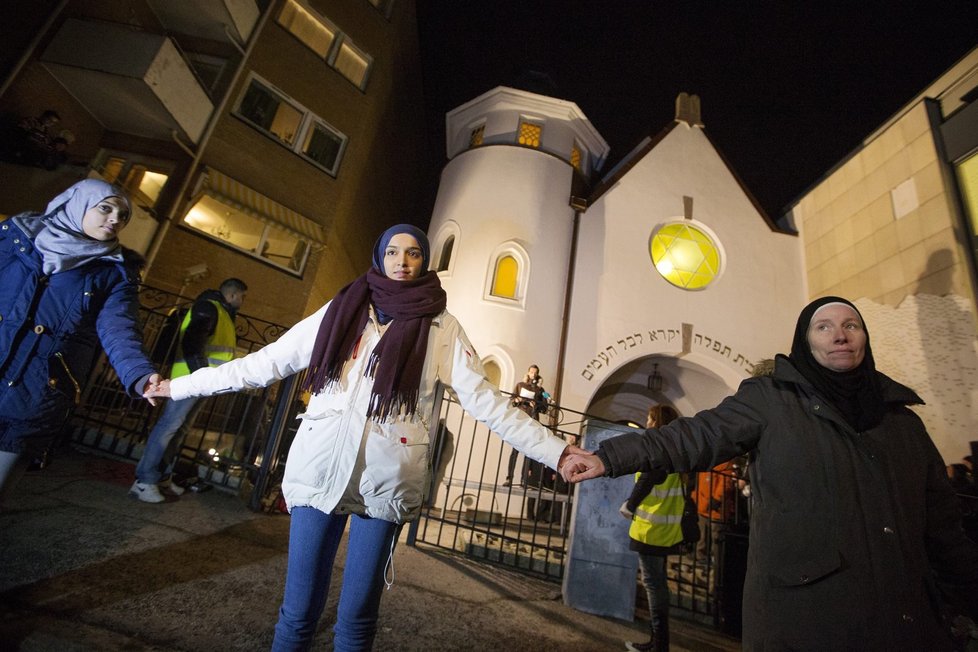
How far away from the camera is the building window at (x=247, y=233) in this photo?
10.9m

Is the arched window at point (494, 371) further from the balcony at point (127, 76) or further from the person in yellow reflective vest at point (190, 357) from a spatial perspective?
the balcony at point (127, 76)

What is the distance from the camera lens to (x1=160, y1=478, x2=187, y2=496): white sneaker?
4199 millimetres

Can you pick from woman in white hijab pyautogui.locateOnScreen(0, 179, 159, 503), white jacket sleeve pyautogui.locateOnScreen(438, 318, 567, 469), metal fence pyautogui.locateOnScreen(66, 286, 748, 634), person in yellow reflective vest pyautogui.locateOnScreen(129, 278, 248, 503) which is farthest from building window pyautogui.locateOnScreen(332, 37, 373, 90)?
white jacket sleeve pyautogui.locateOnScreen(438, 318, 567, 469)

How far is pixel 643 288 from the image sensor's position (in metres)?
12.5

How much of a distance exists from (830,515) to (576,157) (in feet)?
47.3

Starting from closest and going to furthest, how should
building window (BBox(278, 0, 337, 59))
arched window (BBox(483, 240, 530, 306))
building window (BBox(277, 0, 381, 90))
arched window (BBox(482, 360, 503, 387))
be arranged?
1. arched window (BBox(482, 360, 503, 387))
2. arched window (BBox(483, 240, 530, 306))
3. building window (BBox(278, 0, 337, 59))
4. building window (BBox(277, 0, 381, 90))

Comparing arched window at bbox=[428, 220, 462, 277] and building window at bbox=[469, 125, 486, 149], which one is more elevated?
building window at bbox=[469, 125, 486, 149]

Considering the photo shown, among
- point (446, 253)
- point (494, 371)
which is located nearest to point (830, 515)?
point (494, 371)

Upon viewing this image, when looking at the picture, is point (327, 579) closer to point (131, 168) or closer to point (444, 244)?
point (444, 244)

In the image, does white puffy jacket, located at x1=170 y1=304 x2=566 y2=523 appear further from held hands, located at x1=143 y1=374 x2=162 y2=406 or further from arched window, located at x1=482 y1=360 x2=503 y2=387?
arched window, located at x1=482 y1=360 x2=503 y2=387

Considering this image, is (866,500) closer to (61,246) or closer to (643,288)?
(61,246)

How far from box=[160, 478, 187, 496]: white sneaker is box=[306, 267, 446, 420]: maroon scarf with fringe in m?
3.40

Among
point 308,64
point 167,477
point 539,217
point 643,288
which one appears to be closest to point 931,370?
point 643,288

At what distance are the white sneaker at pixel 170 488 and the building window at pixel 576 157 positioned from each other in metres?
13.3
